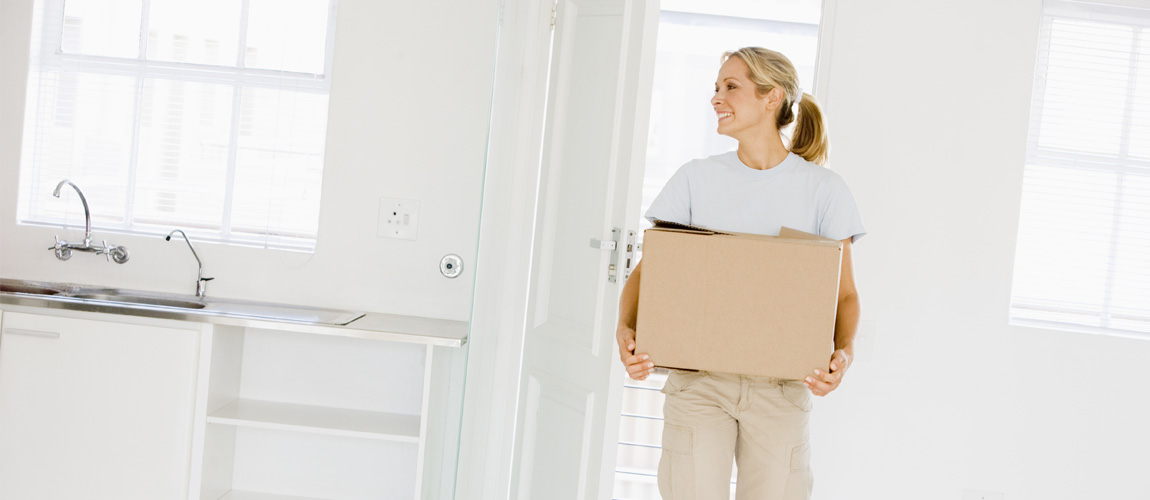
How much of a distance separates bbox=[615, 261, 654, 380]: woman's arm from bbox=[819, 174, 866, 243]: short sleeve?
1.17ft

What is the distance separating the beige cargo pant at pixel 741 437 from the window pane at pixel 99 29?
2095mm

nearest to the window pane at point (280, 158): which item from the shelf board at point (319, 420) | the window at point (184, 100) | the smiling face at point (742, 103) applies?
the window at point (184, 100)

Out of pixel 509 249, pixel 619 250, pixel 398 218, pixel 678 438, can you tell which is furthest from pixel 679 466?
pixel 398 218

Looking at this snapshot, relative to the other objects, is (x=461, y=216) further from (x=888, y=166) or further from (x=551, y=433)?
(x=888, y=166)

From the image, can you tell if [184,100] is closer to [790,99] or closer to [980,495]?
[790,99]

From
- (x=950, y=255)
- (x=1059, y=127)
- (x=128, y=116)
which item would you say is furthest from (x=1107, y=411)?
(x=128, y=116)

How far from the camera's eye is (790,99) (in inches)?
62.6

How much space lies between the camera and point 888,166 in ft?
8.16

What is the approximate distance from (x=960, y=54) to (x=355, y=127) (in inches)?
72.2

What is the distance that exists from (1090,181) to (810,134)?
4.87 feet

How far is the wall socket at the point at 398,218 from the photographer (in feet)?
8.40

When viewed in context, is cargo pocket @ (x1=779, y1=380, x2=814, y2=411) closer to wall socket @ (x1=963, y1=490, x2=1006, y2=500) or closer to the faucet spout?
wall socket @ (x1=963, y1=490, x2=1006, y2=500)

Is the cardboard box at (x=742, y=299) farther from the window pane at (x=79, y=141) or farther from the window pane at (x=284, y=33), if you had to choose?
the window pane at (x=79, y=141)

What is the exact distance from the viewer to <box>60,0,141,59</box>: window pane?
255 cm
